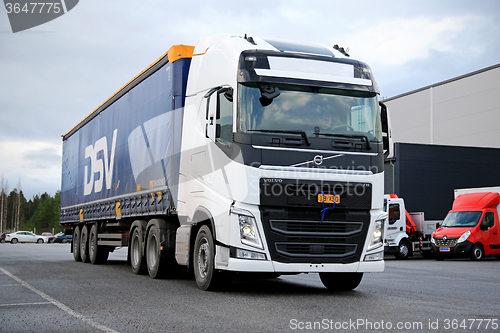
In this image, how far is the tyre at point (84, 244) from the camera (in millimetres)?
18547

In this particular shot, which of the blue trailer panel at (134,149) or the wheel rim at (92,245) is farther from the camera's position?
the wheel rim at (92,245)

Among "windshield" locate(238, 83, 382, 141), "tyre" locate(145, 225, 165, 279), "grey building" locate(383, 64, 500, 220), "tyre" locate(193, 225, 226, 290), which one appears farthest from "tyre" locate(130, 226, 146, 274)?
"grey building" locate(383, 64, 500, 220)

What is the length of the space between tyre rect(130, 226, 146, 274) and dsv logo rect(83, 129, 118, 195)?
8.98 ft

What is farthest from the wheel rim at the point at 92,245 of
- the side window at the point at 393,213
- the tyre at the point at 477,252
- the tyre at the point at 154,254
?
the tyre at the point at 477,252

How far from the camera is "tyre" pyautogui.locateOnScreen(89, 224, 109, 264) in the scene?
687 inches

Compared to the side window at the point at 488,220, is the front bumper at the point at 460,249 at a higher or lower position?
lower

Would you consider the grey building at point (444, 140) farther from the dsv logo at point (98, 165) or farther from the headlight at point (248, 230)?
the headlight at point (248, 230)

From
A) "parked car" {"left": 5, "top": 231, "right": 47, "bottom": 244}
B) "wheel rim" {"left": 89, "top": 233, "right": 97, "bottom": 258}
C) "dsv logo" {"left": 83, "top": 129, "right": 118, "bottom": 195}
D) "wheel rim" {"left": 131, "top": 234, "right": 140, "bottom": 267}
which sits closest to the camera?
"wheel rim" {"left": 131, "top": 234, "right": 140, "bottom": 267}

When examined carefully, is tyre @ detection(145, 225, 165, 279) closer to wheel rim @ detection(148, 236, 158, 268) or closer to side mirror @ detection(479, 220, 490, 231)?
wheel rim @ detection(148, 236, 158, 268)

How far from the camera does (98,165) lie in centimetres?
1720

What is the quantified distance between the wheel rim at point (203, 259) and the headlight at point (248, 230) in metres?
1.10

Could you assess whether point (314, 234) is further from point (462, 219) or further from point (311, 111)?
point (462, 219)

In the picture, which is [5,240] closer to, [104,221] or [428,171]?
[428,171]

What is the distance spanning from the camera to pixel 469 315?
23.6ft
